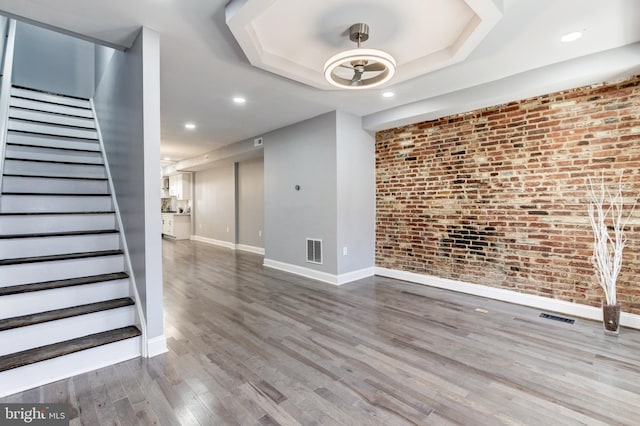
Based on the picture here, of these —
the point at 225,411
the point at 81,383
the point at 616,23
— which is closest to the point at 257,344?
the point at 225,411

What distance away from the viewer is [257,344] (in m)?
2.54

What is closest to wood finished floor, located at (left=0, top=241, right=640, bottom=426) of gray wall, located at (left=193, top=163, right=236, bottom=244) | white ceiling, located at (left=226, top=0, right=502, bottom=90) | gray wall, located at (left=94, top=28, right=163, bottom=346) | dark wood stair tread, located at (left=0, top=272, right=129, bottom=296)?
gray wall, located at (left=94, top=28, right=163, bottom=346)

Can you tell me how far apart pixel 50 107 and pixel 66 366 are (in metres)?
4.52

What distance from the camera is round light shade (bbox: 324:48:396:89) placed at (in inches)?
87.7

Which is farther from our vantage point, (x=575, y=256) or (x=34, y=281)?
(x=575, y=256)

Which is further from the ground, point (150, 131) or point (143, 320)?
point (150, 131)

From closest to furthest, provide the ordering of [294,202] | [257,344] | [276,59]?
[257,344] → [276,59] → [294,202]

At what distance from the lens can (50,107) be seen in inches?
182

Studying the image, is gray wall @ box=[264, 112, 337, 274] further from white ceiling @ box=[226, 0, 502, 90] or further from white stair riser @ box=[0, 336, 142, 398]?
white stair riser @ box=[0, 336, 142, 398]

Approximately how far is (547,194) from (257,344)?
3520 millimetres

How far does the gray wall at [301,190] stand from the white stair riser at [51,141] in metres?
2.70

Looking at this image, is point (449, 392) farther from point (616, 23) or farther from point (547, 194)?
point (616, 23)

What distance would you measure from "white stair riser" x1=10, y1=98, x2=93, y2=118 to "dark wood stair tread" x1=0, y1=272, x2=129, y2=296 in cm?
345

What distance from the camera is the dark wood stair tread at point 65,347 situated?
1902 mm
